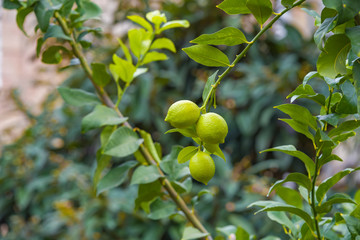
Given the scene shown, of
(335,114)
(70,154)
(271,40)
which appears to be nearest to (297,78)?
(271,40)

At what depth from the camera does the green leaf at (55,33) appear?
35cm

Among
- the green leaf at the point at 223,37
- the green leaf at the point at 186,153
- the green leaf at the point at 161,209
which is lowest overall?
the green leaf at the point at 161,209

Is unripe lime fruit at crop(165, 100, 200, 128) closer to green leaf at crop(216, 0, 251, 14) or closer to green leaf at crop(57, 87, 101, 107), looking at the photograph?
green leaf at crop(216, 0, 251, 14)

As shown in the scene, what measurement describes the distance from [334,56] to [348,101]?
27 mm

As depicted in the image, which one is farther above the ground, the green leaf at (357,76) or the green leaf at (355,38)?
the green leaf at (355,38)

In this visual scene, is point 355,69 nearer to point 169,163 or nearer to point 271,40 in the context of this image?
point 169,163

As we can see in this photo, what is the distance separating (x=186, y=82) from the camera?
4.74ft

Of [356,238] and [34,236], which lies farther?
[34,236]

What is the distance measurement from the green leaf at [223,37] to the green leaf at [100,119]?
0.46ft

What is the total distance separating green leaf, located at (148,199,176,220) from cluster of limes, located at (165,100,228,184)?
13 cm

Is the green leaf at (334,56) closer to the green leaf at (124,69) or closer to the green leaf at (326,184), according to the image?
the green leaf at (326,184)

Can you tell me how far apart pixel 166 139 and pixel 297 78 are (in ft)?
1.72

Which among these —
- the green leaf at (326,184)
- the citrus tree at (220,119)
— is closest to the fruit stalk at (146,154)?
the citrus tree at (220,119)

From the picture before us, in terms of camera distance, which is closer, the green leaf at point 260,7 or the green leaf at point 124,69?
the green leaf at point 260,7
